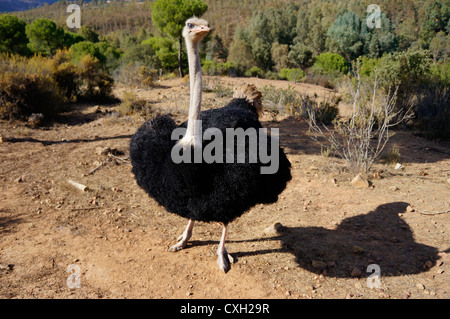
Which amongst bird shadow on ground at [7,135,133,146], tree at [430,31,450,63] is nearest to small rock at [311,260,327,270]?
bird shadow on ground at [7,135,133,146]

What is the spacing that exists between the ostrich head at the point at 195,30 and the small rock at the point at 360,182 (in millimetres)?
3485

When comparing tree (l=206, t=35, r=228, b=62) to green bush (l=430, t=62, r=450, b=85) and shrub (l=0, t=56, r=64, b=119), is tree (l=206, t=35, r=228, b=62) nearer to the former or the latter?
green bush (l=430, t=62, r=450, b=85)

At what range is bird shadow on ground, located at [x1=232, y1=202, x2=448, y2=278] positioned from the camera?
329 centimetres

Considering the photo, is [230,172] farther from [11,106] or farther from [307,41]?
[307,41]

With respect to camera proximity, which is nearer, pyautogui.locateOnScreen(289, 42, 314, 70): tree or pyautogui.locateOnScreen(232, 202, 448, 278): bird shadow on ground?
pyautogui.locateOnScreen(232, 202, 448, 278): bird shadow on ground

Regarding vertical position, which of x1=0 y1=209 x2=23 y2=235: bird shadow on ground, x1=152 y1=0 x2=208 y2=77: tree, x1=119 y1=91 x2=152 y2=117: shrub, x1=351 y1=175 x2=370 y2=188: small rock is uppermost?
x1=152 y1=0 x2=208 y2=77: tree

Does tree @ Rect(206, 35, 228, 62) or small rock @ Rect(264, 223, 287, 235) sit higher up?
tree @ Rect(206, 35, 228, 62)

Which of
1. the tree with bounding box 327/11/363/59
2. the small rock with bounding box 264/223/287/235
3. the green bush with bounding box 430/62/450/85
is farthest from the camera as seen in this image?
the tree with bounding box 327/11/363/59

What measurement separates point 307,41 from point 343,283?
45986mm

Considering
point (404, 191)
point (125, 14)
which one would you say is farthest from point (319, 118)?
point (125, 14)

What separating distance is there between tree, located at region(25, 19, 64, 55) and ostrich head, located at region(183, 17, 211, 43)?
21.1m

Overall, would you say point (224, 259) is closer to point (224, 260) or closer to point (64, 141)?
point (224, 260)

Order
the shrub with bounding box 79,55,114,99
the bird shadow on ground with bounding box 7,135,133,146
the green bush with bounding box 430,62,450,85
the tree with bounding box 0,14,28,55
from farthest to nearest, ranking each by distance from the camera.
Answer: the tree with bounding box 0,14,28,55, the shrub with bounding box 79,55,114,99, the green bush with bounding box 430,62,450,85, the bird shadow on ground with bounding box 7,135,133,146

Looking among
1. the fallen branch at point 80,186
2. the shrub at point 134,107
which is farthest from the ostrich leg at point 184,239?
the shrub at point 134,107
